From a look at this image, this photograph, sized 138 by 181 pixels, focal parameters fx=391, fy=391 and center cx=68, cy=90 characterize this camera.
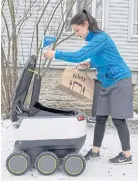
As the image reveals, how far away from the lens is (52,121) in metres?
3.60

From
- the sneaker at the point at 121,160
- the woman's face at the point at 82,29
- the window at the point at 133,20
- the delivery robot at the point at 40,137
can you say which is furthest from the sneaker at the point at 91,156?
the window at the point at 133,20

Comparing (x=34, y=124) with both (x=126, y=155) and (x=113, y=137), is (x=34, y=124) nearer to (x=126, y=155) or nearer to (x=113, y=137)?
(x=126, y=155)

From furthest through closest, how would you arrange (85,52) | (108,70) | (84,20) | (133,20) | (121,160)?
(133,20)
(121,160)
(108,70)
(84,20)
(85,52)

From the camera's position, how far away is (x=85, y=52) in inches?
142

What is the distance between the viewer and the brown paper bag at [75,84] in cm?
386

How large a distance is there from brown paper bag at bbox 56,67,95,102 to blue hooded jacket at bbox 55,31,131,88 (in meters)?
0.16

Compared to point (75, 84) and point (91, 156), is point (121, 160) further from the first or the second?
point (75, 84)

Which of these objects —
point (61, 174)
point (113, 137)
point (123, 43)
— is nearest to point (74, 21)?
point (61, 174)

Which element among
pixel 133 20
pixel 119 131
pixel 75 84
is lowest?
pixel 119 131

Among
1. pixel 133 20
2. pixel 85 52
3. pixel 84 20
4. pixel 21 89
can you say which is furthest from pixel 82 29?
pixel 133 20

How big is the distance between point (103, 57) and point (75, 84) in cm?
39

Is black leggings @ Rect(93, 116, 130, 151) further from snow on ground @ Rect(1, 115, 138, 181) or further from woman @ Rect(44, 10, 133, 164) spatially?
snow on ground @ Rect(1, 115, 138, 181)

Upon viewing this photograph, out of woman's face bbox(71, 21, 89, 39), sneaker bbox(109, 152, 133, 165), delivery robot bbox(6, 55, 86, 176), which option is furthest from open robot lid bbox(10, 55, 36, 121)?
sneaker bbox(109, 152, 133, 165)

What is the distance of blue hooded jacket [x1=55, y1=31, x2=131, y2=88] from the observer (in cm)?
361
